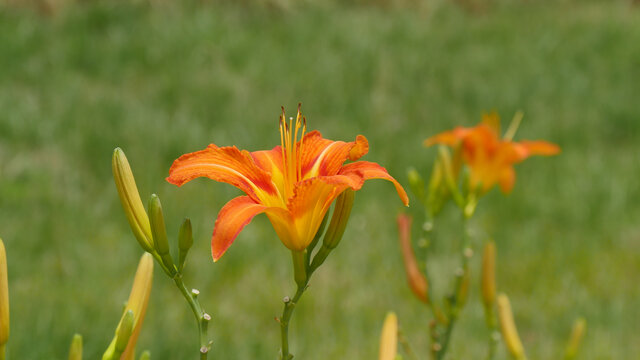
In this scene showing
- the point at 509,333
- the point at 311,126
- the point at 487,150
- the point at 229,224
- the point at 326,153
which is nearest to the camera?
the point at 229,224

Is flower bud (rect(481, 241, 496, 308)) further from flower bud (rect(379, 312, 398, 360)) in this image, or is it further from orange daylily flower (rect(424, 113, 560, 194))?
flower bud (rect(379, 312, 398, 360))

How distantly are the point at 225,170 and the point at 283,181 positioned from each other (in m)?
0.12

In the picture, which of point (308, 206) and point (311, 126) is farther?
point (311, 126)

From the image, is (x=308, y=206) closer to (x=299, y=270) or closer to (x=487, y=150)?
(x=299, y=270)

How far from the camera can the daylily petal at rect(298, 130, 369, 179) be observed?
2.59ft

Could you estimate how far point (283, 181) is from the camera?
86 centimetres

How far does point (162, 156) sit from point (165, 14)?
5.67 ft

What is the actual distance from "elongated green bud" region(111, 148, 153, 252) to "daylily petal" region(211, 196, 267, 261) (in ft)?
0.38

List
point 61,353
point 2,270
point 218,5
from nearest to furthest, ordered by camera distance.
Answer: point 2,270, point 61,353, point 218,5

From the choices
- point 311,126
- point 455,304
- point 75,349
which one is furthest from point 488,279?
point 311,126

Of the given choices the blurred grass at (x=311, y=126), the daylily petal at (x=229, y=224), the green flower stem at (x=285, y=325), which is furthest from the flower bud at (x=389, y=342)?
the blurred grass at (x=311, y=126)

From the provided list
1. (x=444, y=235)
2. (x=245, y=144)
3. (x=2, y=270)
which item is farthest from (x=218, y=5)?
(x=2, y=270)

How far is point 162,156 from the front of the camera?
9.64ft

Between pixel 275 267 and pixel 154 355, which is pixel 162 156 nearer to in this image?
pixel 275 267
